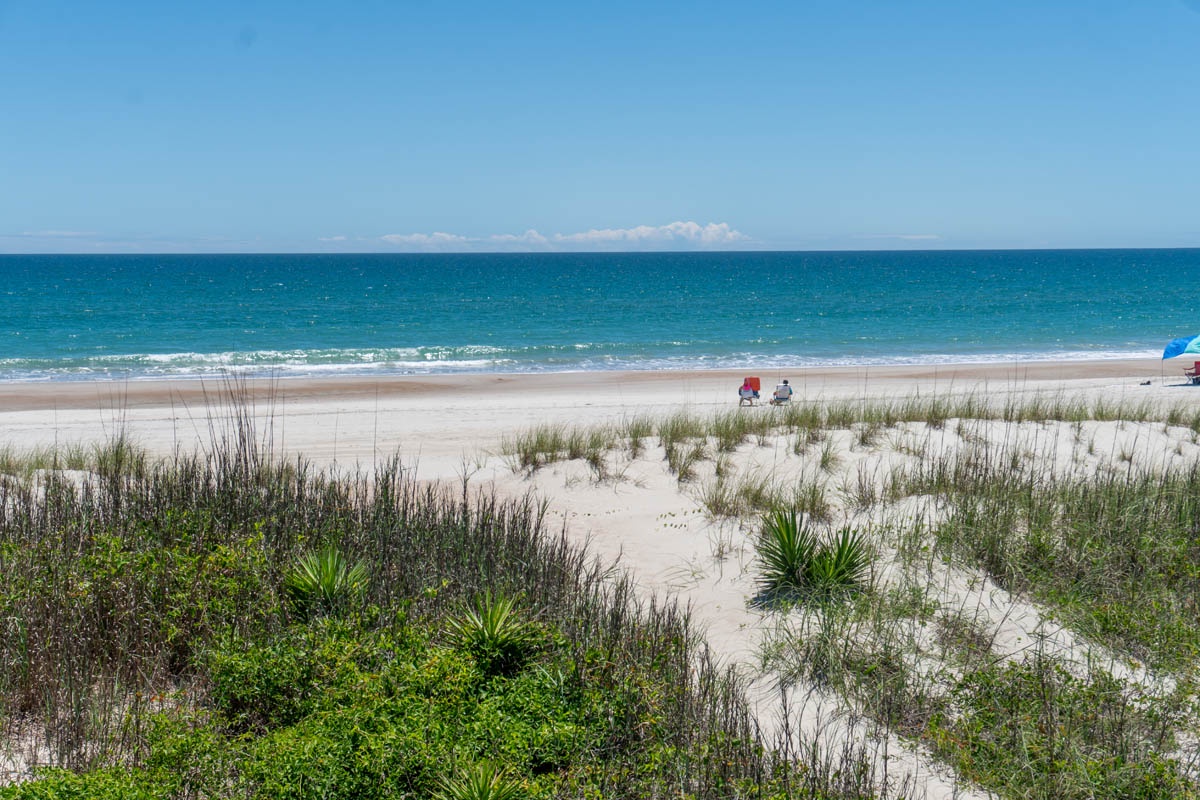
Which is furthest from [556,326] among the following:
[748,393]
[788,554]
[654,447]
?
[788,554]

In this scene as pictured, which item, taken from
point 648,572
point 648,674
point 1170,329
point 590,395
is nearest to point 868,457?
point 648,572

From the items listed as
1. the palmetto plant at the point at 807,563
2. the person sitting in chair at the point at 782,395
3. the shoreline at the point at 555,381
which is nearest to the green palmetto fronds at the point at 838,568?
the palmetto plant at the point at 807,563

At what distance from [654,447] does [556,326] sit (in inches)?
1347

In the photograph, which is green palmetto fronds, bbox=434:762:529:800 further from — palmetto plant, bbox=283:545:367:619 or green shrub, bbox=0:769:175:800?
palmetto plant, bbox=283:545:367:619

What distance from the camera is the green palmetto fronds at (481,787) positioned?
373cm

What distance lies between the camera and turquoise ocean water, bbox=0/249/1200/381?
32469mm

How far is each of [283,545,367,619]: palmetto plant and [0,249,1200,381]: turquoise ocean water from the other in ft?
39.4

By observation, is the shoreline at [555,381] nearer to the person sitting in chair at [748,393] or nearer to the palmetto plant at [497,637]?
the person sitting in chair at [748,393]

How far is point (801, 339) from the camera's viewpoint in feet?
129

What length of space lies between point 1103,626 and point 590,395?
18.4 meters

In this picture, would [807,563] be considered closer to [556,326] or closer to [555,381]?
[555,381]

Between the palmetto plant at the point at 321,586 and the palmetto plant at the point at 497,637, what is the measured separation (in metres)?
0.89

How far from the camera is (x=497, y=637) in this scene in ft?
16.5

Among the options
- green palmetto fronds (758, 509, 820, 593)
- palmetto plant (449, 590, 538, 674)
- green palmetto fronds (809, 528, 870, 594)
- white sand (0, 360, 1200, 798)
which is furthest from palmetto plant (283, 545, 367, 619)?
green palmetto fronds (809, 528, 870, 594)
